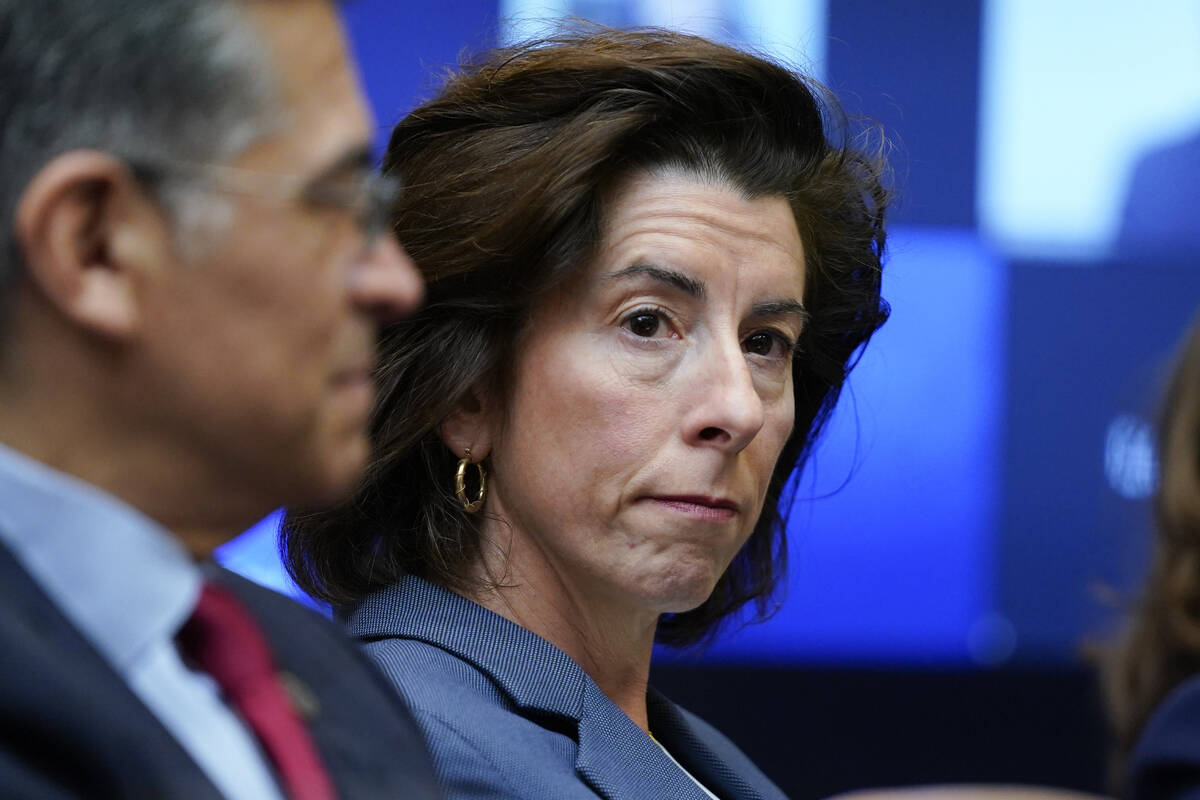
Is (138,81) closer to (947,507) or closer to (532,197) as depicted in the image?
(532,197)

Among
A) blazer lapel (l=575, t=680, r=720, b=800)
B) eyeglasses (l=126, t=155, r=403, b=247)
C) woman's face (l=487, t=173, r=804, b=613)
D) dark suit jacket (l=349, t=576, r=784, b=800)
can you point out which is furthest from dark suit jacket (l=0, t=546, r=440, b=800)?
woman's face (l=487, t=173, r=804, b=613)

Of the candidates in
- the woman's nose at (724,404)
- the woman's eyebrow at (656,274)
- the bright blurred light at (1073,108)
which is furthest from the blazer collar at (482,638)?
the bright blurred light at (1073,108)

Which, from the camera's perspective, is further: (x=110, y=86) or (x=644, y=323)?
(x=644, y=323)

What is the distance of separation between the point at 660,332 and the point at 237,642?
3.22ft

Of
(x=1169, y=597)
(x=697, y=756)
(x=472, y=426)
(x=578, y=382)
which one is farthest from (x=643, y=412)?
(x=1169, y=597)

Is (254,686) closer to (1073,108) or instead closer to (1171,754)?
(1171,754)

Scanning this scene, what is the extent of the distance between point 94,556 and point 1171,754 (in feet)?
3.73

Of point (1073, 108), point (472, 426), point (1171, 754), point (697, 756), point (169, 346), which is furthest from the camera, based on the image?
point (1073, 108)

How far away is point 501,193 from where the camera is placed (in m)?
1.88

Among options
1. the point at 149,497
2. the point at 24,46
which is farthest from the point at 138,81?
→ the point at 149,497

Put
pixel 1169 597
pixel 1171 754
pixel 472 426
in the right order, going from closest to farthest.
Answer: pixel 1171 754 < pixel 1169 597 < pixel 472 426

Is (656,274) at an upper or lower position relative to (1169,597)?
upper

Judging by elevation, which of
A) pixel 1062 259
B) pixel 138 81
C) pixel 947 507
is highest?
pixel 138 81

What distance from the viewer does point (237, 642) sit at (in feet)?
3.32
